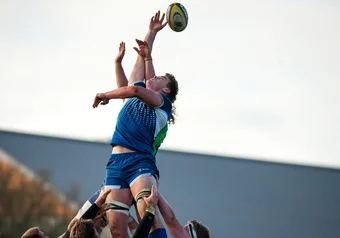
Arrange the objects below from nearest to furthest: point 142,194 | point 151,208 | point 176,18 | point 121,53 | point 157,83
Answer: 1. point 151,208
2. point 142,194
3. point 157,83
4. point 121,53
5. point 176,18

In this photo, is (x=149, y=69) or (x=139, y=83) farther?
(x=149, y=69)

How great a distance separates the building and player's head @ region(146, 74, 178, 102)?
843 centimetres

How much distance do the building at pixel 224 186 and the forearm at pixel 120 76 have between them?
8148mm

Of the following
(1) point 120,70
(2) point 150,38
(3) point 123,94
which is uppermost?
(2) point 150,38

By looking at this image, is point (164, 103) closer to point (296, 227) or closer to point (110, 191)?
point (110, 191)

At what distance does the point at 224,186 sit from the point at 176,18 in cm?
953

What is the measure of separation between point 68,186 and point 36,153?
1253mm

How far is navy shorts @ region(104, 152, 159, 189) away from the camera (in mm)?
9875

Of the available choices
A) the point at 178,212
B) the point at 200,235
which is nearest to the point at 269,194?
the point at 178,212

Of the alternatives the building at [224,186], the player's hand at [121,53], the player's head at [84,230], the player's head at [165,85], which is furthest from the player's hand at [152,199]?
the building at [224,186]

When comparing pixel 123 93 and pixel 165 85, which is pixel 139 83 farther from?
pixel 123 93

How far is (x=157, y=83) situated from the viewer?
10305 mm

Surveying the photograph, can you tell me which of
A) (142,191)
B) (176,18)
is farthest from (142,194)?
(176,18)

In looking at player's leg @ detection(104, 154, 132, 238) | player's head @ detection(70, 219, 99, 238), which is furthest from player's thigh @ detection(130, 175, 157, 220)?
player's head @ detection(70, 219, 99, 238)
